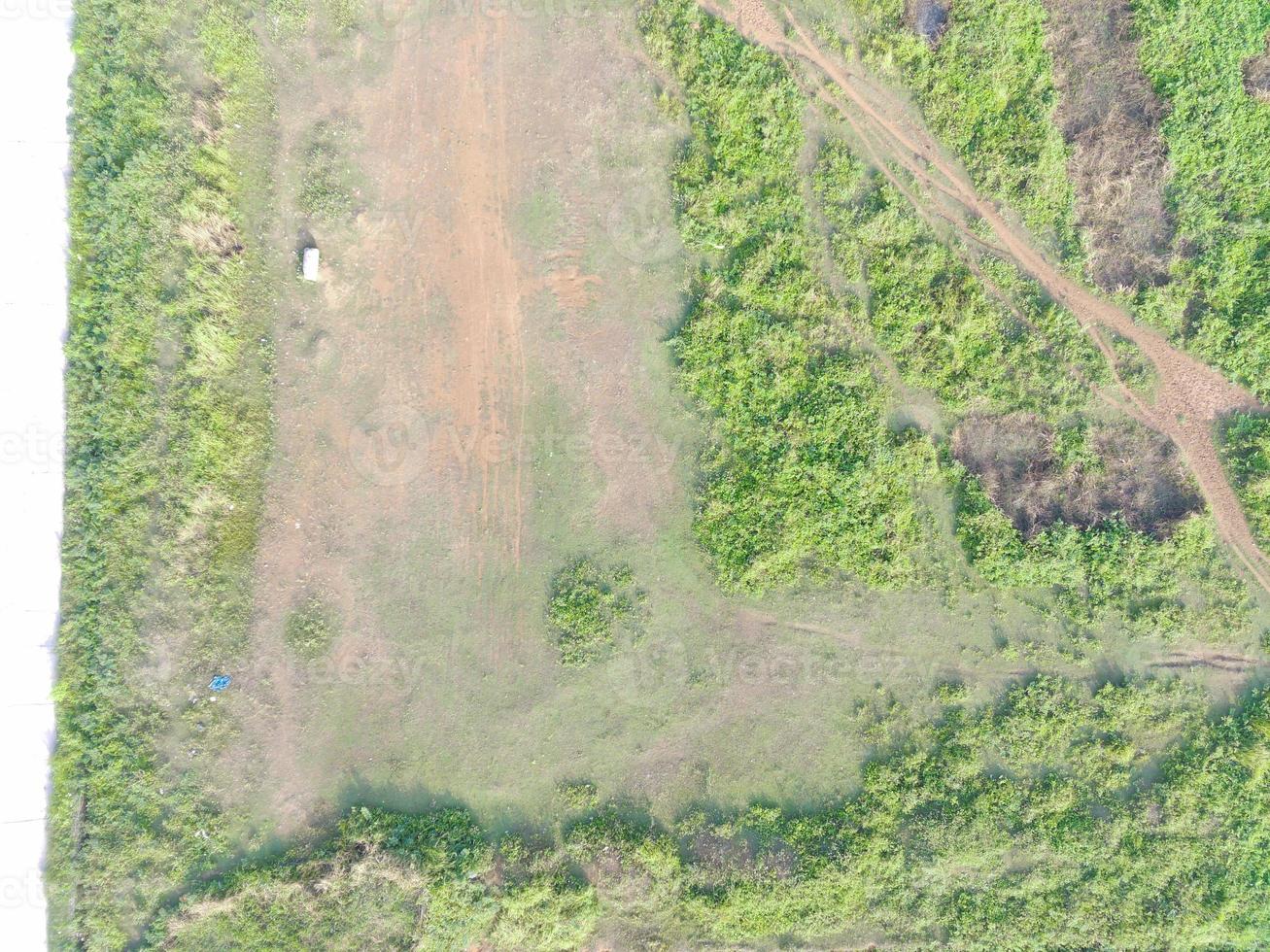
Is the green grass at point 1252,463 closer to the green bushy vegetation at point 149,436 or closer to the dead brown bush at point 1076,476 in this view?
Answer: the dead brown bush at point 1076,476

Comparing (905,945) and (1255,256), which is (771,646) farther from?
(1255,256)

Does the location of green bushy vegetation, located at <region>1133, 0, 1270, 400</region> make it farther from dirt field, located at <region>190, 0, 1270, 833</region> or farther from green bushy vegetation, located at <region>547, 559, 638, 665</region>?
green bushy vegetation, located at <region>547, 559, 638, 665</region>

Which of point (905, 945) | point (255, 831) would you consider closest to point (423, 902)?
point (255, 831)

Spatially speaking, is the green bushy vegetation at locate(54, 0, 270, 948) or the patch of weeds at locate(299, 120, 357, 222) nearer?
the green bushy vegetation at locate(54, 0, 270, 948)

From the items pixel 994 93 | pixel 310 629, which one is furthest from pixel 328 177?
pixel 994 93

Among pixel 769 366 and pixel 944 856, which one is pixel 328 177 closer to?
pixel 769 366

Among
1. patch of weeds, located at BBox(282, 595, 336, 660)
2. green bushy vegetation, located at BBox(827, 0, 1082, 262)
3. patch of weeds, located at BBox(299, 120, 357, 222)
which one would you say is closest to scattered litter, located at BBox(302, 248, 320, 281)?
patch of weeds, located at BBox(299, 120, 357, 222)
